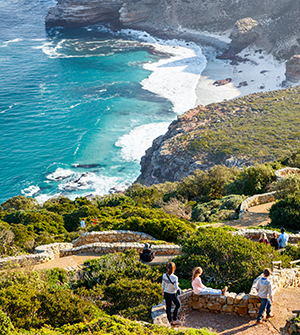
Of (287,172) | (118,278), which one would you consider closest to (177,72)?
(287,172)

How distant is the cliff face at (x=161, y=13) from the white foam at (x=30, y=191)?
65.3 m

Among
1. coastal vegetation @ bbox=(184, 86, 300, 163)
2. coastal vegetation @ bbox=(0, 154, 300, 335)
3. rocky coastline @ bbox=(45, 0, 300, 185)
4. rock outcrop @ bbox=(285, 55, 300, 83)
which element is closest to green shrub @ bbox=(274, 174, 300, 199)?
coastal vegetation @ bbox=(0, 154, 300, 335)

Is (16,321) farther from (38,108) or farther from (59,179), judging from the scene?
(38,108)

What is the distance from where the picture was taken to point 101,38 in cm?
8762

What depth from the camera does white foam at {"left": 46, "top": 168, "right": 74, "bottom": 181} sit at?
4028 cm

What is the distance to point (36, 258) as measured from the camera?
1398cm

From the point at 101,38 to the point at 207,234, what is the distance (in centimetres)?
8531

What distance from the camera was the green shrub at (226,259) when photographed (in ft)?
31.8

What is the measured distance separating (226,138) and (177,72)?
106 feet

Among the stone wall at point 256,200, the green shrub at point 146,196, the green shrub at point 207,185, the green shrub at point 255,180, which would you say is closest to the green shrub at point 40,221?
the green shrub at point 146,196

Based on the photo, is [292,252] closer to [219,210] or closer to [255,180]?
[219,210]

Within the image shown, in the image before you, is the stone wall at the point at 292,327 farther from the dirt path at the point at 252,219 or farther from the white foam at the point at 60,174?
the white foam at the point at 60,174

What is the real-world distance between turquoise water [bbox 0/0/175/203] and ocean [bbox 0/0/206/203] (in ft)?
0.43

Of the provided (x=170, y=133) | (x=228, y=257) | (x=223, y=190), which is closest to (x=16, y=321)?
(x=228, y=257)
